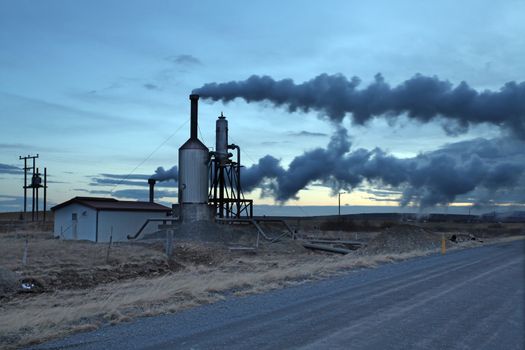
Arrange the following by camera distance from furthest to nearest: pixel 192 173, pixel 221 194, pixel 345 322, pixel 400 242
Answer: pixel 221 194
pixel 192 173
pixel 400 242
pixel 345 322

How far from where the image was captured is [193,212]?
4744 cm

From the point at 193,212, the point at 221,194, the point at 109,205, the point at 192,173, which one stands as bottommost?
the point at 193,212

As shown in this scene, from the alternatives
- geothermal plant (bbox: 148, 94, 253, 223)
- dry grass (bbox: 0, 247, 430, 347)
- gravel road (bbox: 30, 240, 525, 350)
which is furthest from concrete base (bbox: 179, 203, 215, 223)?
gravel road (bbox: 30, 240, 525, 350)

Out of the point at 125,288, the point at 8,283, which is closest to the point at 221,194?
the point at 125,288

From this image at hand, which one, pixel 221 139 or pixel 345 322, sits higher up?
pixel 221 139

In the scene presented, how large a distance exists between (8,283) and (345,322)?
1252 centimetres

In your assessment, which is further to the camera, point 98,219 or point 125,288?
point 98,219

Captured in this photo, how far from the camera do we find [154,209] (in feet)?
165

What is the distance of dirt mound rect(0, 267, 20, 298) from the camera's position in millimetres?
18047

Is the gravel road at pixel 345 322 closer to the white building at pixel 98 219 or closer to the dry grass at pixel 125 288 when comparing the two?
the dry grass at pixel 125 288

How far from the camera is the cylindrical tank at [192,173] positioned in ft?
157

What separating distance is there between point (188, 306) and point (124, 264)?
44.1ft

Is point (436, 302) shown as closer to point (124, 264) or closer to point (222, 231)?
point (124, 264)

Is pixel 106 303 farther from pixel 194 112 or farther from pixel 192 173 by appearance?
pixel 194 112
